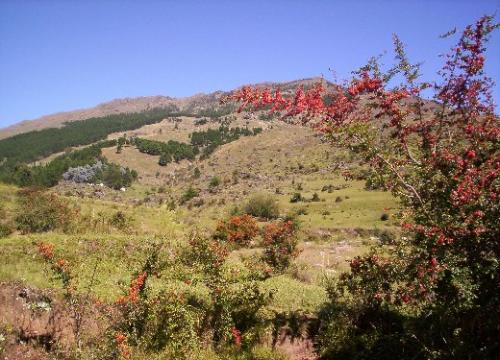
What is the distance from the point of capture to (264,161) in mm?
94000

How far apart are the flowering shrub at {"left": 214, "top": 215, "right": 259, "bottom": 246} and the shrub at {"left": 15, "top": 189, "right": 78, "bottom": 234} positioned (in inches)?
333

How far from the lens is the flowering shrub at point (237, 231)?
27562 millimetres

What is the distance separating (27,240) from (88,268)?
3.29 m

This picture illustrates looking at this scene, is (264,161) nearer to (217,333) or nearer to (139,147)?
(139,147)

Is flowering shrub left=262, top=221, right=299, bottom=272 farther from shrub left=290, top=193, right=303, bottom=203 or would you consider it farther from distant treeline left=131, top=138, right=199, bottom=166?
distant treeline left=131, top=138, right=199, bottom=166

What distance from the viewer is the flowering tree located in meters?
6.72

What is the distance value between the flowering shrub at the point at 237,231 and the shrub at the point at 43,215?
845 cm

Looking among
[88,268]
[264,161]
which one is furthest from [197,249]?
[264,161]

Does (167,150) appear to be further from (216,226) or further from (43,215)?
(43,215)

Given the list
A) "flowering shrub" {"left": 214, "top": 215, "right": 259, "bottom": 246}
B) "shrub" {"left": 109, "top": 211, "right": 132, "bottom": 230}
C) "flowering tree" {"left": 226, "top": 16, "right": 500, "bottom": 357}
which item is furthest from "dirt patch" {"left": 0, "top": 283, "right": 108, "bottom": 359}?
"flowering shrub" {"left": 214, "top": 215, "right": 259, "bottom": 246}

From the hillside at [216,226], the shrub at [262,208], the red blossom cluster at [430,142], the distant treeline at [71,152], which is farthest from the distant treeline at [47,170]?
the red blossom cluster at [430,142]

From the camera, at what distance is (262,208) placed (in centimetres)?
5072

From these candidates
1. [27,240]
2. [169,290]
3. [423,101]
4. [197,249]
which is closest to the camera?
[423,101]

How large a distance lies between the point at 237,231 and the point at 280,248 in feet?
27.8
